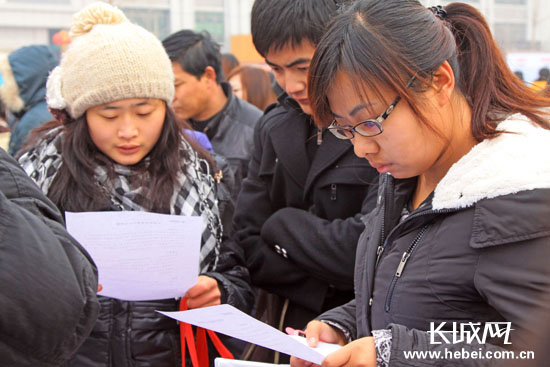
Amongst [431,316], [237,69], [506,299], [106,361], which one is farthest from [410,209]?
[237,69]

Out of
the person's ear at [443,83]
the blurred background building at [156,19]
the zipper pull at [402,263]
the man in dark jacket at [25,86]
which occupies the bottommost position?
the blurred background building at [156,19]

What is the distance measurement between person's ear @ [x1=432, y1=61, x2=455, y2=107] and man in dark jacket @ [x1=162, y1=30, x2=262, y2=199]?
202 cm

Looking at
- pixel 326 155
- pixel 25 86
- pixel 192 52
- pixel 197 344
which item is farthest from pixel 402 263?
pixel 25 86

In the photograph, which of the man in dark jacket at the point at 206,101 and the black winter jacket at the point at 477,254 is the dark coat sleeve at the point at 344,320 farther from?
the man in dark jacket at the point at 206,101

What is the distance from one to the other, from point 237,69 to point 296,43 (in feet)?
9.99

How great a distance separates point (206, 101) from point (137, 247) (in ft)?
6.03

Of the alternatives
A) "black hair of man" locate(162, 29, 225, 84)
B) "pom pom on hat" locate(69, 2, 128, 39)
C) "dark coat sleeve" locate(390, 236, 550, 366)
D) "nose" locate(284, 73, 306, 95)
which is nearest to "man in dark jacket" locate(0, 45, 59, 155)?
"black hair of man" locate(162, 29, 225, 84)

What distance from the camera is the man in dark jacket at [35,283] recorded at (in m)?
0.87

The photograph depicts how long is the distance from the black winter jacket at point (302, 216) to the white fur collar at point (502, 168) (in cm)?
58

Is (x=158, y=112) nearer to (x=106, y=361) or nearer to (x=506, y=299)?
(x=106, y=361)

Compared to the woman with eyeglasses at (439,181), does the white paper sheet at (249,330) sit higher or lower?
lower

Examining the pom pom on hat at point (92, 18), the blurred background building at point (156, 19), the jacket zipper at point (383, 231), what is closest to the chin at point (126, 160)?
the pom pom on hat at point (92, 18)

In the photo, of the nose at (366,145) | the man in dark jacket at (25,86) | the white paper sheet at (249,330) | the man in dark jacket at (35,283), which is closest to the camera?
the man in dark jacket at (35,283)

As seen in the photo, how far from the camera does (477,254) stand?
1.11 meters
